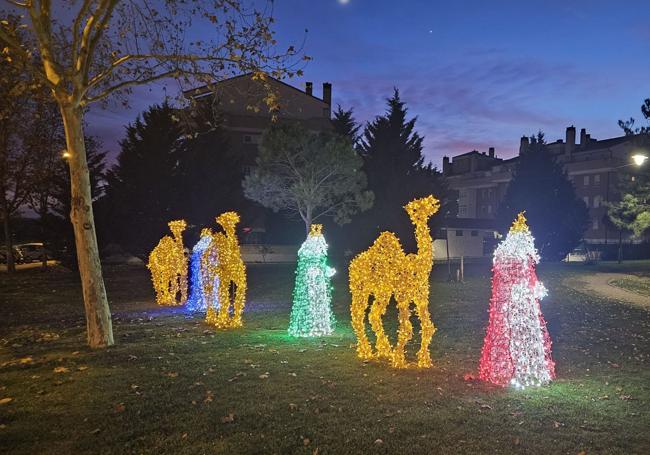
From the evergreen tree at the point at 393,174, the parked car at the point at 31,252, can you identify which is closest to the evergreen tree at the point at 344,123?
the evergreen tree at the point at 393,174

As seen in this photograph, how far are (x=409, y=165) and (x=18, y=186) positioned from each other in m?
26.1

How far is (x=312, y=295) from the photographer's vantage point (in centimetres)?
1073

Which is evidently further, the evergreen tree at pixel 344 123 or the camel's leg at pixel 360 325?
the evergreen tree at pixel 344 123

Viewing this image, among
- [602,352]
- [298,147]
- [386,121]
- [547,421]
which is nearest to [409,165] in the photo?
[386,121]

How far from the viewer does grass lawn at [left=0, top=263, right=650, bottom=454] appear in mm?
5263

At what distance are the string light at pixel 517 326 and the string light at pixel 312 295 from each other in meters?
4.17

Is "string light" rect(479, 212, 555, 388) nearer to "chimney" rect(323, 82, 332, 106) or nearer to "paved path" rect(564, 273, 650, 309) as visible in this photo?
"paved path" rect(564, 273, 650, 309)

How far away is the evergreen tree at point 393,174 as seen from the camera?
35344mm

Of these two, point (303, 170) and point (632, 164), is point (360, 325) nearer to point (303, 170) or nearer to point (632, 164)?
point (303, 170)

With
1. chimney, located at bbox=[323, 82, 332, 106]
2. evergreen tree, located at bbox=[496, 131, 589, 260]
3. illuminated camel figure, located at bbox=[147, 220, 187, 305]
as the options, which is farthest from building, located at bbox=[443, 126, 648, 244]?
illuminated camel figure, located at bbox=[147, 220, 187, 305]

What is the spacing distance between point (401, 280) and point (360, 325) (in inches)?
49.9

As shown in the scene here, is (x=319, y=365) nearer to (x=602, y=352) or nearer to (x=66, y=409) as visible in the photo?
(x=66, y=409)

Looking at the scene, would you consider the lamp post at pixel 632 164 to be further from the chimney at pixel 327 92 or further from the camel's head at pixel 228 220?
the chimney at pixel 327 92

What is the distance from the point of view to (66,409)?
20.1ft
